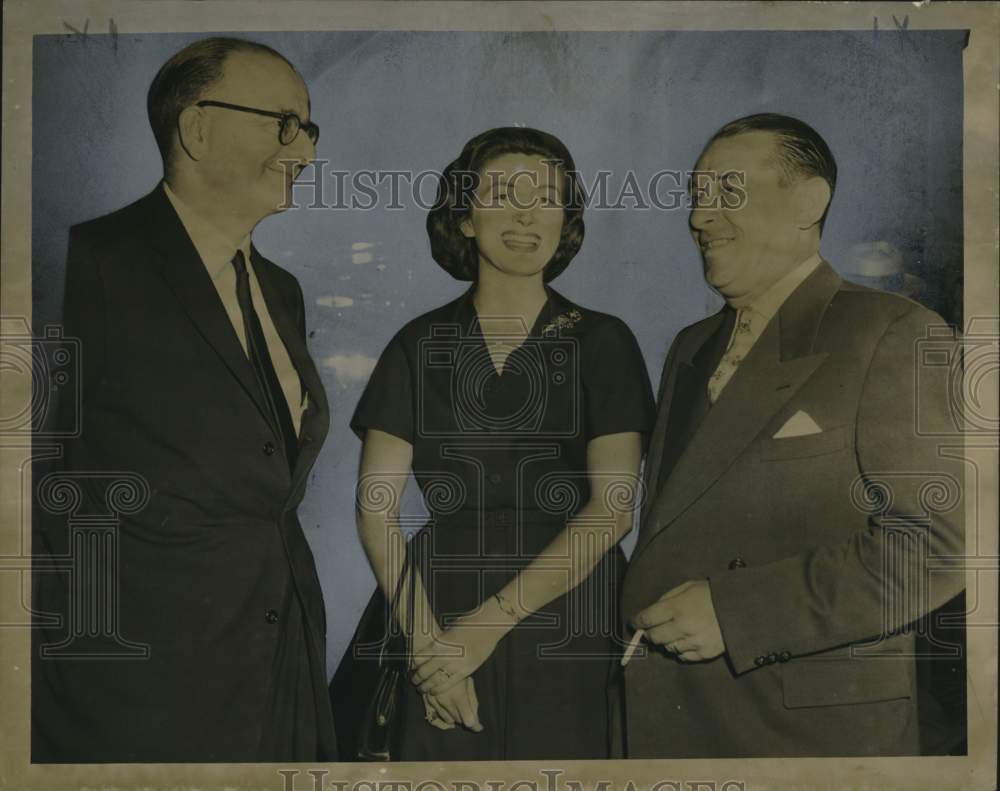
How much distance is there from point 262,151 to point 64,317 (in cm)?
69

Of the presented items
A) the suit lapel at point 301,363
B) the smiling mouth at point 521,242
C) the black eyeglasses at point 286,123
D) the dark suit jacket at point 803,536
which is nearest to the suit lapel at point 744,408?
the dark suit jacket at point 803,536

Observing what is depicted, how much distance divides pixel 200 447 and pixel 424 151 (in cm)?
99

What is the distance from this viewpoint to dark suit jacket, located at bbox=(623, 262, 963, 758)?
2.87m

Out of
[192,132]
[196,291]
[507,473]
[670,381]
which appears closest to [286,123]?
[192,132]

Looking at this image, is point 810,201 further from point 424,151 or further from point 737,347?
point 424,151

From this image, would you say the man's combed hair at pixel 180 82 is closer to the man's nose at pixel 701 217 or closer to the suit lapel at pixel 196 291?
the suit lapel at pixel 196 291

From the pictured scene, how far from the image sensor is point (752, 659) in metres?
2.87

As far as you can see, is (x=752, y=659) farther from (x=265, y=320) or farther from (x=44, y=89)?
(x=44, y=89)

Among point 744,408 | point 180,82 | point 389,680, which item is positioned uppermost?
point 180,82

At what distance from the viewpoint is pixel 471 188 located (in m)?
2.94

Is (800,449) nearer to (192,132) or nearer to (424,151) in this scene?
(424,151)

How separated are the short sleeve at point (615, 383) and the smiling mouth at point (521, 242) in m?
0.28

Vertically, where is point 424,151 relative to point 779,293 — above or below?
above

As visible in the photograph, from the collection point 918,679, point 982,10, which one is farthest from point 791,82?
point 918,679
